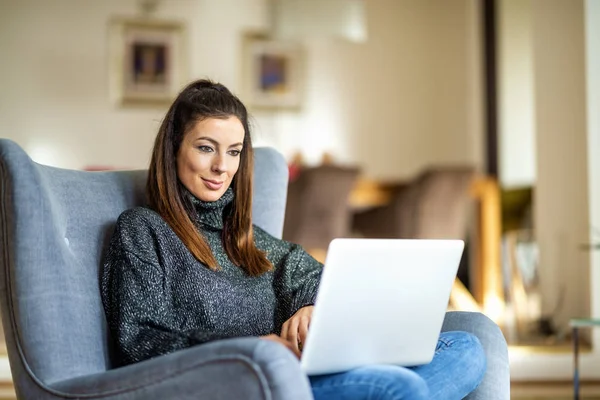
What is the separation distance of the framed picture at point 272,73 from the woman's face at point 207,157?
14.8 feet

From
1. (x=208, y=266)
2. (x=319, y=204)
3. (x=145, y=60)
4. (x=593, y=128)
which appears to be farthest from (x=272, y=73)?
(x=208, y=266)

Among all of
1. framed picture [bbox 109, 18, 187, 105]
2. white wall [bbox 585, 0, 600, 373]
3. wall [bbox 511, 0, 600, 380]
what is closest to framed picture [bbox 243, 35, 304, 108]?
framed picture [bbox 109, 18, 187, 105]

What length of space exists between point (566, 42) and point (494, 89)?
202cm

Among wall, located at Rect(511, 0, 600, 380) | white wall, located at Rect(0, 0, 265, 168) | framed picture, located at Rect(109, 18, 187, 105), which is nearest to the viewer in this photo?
wall, located at Rect(511, 0, 600, 380)

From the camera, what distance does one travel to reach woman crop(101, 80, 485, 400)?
1.59 meters

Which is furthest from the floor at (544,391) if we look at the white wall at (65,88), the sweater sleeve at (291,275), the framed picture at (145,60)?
the framed picture at (145,60)

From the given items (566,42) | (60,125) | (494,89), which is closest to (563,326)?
(566,42)

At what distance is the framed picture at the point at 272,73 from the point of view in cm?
634

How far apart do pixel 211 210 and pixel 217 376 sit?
0.63 m

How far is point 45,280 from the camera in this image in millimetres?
1551

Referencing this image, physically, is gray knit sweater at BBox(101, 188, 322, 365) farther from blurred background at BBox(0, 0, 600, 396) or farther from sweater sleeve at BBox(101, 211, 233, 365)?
blurred background at BBox(0, 0, 600, 396)

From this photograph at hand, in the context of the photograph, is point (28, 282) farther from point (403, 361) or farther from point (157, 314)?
point (403, 361)

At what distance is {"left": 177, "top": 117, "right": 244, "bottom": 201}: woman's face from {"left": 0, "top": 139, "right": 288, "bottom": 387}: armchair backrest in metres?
0.24

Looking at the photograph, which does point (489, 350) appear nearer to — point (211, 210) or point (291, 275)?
point (291, 275)
